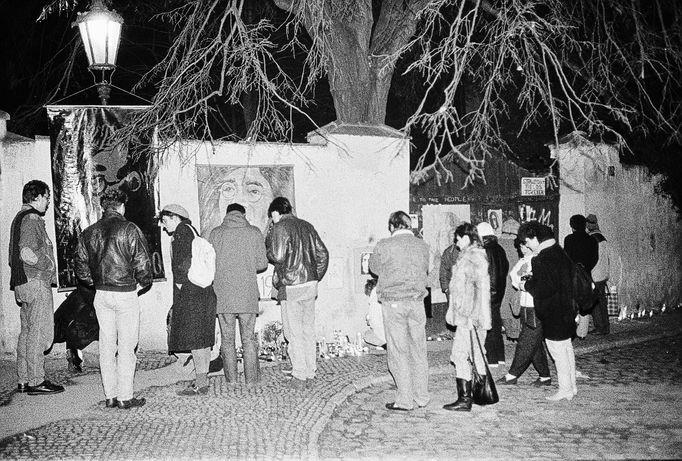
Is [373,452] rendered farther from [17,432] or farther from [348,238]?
[348,238]

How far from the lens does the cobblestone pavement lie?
5.93 meters

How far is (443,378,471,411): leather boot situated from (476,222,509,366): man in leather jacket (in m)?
1.71

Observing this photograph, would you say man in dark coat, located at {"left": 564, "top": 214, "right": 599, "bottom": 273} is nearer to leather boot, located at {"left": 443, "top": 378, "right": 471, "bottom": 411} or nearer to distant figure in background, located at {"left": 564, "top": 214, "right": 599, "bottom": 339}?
distant figure in background, located at {"left": 564, "top": 214, "right": 599, "bottom": 339}

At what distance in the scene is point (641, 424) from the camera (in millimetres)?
6699

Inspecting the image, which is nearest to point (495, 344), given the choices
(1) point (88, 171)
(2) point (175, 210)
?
(2) point (175, 210)

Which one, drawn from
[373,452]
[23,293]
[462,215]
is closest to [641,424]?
[373,452]

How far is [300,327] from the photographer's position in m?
8.21

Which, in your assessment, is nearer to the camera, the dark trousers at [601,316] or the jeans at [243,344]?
the jeans at [243,344]

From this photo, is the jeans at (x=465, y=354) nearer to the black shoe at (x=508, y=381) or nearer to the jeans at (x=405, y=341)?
the jeans at (x=405, y=341)

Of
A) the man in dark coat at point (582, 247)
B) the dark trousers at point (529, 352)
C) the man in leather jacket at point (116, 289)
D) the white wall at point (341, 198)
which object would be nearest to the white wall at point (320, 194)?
the white wall at point (341, 198)

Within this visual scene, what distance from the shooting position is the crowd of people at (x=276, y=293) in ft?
23.5

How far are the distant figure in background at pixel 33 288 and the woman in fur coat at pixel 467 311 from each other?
4.42 metres

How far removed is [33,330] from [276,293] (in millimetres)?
2818

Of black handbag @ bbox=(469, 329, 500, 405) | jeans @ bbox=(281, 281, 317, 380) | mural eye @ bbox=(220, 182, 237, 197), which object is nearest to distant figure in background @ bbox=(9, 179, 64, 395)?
jeans @ bbox=(281, 281, 317, 380)
